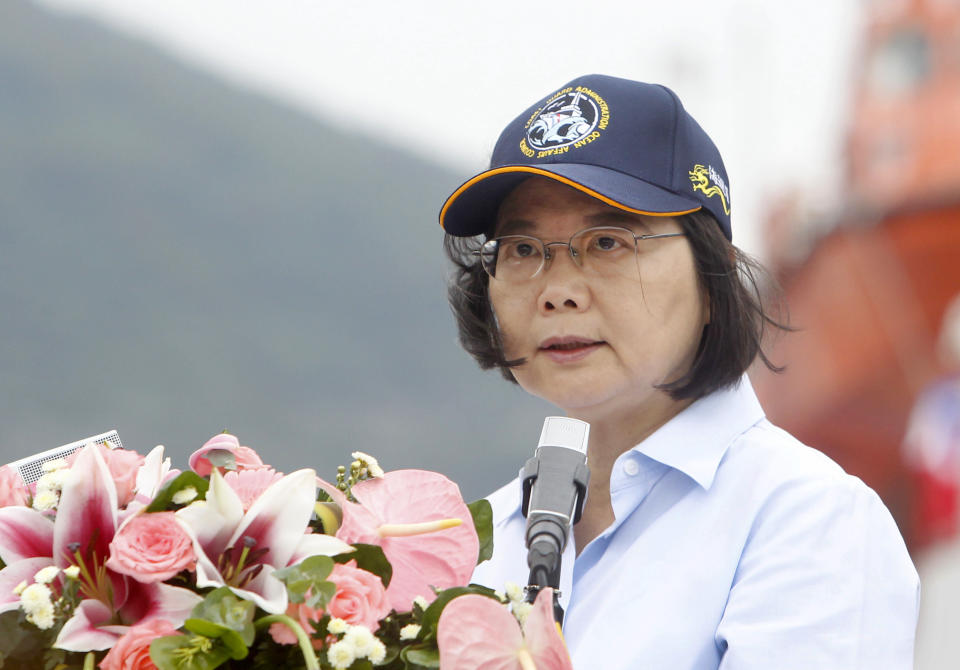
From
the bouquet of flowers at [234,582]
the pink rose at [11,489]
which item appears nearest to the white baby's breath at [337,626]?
the bouquet of flowers at [234,582]

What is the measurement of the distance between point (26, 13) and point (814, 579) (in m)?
14.9

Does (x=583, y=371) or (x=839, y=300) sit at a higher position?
(x=583, y=371)

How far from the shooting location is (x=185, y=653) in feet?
2.52

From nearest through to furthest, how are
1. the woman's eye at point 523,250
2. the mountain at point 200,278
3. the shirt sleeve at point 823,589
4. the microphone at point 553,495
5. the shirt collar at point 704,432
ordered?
the microphone at point 553,495 < the shirt sleeve at point 823,589 < the shirt collar at point 704,432 < the woman's eye at point 523,250 < the mountain at point 200,278

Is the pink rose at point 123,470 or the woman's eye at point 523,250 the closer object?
the pink rose at point 123,470

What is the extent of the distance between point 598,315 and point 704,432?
0.20 m

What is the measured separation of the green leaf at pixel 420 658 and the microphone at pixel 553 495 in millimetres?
158

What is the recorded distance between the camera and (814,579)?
1.13 meters

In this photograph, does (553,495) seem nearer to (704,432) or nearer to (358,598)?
(358,598)

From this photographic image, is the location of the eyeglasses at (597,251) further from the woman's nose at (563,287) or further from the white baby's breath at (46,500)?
the white baby's breath at (46,500)

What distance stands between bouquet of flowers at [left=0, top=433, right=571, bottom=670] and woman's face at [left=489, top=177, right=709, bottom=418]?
512 mm

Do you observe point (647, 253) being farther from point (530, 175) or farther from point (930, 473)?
point (930, 473)

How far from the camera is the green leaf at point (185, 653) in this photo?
764 mm

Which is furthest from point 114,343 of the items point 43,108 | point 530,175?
point 530,175
